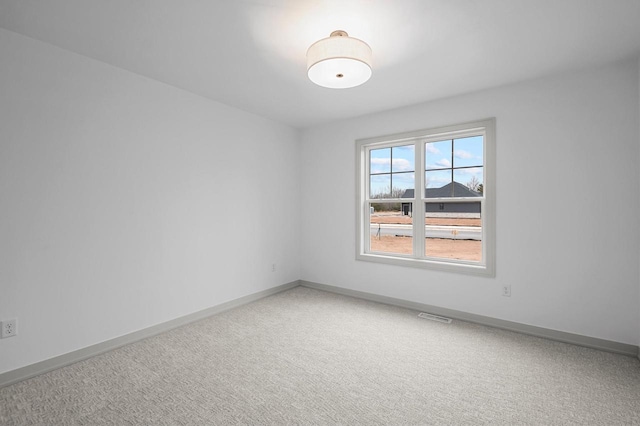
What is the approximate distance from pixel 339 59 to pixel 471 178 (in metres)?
2.29

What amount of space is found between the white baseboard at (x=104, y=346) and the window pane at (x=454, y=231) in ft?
8.25

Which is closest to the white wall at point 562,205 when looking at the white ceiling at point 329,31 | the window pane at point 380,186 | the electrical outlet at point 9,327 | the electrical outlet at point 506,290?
the electrical outlet at point 506,290

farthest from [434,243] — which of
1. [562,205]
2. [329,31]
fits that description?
[329,31]

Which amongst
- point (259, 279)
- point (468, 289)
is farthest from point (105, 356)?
point (468, 289)

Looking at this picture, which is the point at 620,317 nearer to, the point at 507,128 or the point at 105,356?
the point at 507,128

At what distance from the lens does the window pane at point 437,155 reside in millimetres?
3699

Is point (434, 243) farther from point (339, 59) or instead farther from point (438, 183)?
point (339, 59)

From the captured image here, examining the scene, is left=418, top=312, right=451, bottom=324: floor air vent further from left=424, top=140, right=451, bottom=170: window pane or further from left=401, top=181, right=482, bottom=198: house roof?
left=424, top=140, right=451, bottom=170: window pane

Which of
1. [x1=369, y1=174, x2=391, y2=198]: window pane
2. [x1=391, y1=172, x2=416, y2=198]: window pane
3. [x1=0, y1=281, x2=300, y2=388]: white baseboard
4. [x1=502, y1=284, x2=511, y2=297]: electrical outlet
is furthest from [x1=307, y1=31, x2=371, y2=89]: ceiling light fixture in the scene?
[x1=0, y1=281, x2=300, y2=388]: white baseboard

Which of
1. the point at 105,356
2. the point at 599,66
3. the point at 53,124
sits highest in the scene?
the point at 599,66

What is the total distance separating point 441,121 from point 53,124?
3.77 m

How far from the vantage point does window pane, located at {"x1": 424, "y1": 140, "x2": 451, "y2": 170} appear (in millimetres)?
3699

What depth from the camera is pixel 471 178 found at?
11.6ft

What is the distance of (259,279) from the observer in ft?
13.9
